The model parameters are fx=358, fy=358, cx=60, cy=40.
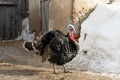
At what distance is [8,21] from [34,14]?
77.9 inches

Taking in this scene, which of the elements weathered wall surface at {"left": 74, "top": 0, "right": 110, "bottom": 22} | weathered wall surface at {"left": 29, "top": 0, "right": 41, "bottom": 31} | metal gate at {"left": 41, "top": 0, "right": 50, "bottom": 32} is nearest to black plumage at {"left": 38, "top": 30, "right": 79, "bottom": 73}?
weathered wall surface at {"left": 74, "top": 0, "right": 110, "bottom": 22}

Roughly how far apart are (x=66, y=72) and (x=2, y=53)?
3.90m

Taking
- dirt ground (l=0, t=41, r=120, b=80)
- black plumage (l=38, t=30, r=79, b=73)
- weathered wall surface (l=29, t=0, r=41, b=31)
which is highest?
weathered wall surface (l=29, t=0, r=41, b=31)

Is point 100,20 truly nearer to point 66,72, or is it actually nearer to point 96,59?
point 96,59

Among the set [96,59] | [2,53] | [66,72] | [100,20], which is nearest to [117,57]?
[96,59]

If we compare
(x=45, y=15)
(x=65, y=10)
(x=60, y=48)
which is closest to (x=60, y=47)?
(x=60, y=48)

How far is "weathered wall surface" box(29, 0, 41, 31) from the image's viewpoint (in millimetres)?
15453

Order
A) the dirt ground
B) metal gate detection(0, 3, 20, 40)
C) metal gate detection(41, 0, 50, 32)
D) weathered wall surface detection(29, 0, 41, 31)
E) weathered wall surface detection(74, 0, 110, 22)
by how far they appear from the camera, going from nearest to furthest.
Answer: the dirt ground → weathered wall surface detection(74, 0, 110, 22) → metal gate detection(41, 0, 50, 32) → weathered wall surface detection(29, 0, 41, 31) → metal gate detection(0, 3, 20, 40)

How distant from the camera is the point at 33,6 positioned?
51.6ft

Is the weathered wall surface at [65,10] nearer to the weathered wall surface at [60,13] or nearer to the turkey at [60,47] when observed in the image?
the weathered wall surface at [60,13]

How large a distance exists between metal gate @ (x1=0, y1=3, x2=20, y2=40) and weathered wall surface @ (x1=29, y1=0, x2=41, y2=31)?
1490 mm

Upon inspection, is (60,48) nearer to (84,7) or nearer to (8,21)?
(84,7)

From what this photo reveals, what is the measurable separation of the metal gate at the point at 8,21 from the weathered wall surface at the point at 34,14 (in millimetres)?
1490

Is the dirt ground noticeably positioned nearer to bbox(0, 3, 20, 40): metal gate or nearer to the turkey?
the turkey
